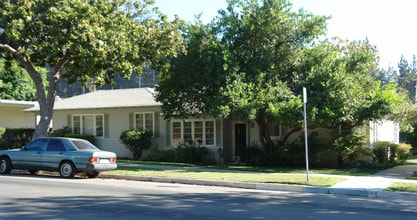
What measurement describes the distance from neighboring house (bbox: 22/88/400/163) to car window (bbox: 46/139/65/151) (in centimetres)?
883

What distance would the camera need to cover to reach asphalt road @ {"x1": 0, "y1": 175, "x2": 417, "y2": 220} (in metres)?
9.56

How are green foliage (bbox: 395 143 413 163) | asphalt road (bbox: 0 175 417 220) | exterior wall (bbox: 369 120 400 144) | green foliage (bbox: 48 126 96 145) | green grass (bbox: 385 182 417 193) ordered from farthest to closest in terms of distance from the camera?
green foliage (bbox: 48 126 96 145), green foliage (bbox: 395 143 413 163), exterior wall (bbox: 369 120 400 144), green grass (bbox: 385 182 417 193), asphalt road (bbox: 0 175 417 220)

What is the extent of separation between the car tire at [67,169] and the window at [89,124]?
12.2 m

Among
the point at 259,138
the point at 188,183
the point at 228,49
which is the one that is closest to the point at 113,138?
the point at 259,138

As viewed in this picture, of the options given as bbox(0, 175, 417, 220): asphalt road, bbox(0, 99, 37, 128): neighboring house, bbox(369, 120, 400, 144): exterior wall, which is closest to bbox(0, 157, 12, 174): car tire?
bbox(0, 175, 417, 220): asphalt road

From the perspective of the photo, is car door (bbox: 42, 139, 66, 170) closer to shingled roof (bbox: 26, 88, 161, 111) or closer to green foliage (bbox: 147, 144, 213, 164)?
green foliage (bbox: 147, 144, 213, 164)

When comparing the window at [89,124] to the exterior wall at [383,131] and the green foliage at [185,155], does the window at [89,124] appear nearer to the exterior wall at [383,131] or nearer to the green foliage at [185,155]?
the green foliage at [185,155]

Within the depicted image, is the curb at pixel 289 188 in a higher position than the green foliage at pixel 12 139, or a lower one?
lower

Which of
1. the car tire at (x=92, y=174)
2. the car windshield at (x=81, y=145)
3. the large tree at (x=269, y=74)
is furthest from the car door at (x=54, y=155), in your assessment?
the large tree at (x=269, y=74)

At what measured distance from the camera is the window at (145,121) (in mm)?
27872

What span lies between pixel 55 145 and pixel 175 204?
812 centimetres

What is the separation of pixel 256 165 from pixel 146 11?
882 cm

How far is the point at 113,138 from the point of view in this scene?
28.9 metres

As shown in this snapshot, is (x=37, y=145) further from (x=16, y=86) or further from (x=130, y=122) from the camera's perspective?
(x=16, y=86)
